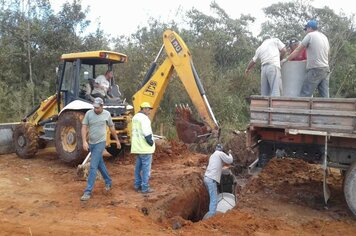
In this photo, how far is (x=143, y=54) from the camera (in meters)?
17.3

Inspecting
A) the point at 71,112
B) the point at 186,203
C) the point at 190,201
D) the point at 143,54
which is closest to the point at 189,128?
the point at 190,201

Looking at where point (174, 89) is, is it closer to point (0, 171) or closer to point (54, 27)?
point (54, 27)

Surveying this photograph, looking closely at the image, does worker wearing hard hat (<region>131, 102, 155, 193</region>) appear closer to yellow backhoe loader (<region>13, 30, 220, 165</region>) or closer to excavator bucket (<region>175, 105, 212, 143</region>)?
yellow backhoe loader (<region>13, 30, 220, 165</region>)

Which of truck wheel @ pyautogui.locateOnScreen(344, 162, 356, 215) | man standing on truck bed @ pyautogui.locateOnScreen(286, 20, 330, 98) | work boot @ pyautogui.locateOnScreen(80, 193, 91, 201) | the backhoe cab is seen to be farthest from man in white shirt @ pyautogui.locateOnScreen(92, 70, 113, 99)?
truck wheel @ pyautogui.locateOnScreen(344, 162, 356, 215)

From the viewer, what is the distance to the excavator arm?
31.7 ft

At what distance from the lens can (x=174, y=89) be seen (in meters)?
16.3

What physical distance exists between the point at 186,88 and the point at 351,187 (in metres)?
4.46

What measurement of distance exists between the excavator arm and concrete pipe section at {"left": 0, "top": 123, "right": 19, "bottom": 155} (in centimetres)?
417

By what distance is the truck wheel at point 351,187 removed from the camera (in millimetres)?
6754

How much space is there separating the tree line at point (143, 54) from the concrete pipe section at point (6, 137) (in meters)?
4.79

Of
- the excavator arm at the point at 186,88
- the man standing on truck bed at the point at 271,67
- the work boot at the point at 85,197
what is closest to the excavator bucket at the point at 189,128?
the excavator arm at the point at 186,88

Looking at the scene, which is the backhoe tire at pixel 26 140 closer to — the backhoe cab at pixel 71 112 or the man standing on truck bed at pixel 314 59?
the backhoe cab at pixel 71 112

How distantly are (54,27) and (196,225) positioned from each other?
1443cm

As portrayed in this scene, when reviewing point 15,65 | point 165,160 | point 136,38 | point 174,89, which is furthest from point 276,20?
point 165,160
